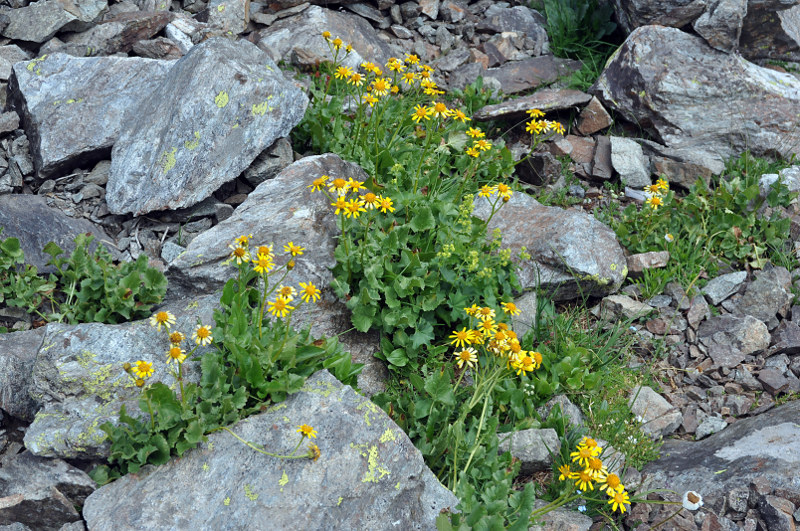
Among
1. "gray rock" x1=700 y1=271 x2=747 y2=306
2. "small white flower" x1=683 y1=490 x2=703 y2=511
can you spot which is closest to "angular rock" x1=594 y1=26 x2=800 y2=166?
"gray rock" x1=700 y1=271 x2=747 y2=306

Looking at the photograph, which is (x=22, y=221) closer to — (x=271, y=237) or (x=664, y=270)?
(x=271, y=237)

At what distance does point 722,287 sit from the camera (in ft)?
17.6

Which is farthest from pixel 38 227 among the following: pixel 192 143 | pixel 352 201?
pixel 352 201

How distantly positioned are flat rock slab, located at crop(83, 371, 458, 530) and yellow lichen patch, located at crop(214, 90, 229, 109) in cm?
262

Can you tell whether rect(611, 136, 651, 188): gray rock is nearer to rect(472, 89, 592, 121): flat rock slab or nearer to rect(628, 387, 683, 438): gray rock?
rect(472, 89, 592, 121): flat rock slab

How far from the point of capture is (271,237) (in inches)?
189

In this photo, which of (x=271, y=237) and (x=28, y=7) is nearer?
(x=271, y=237)

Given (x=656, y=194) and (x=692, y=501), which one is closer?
(x=692, y=501)

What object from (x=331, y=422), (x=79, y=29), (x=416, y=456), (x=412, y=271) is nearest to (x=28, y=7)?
(x=79, y=29)

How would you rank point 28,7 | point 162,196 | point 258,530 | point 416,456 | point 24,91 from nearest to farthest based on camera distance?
point 258,530 → point 416,456 → point 162,196 → point 24,91 → point 28,7

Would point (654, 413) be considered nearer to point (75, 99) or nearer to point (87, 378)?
point (87, 378)

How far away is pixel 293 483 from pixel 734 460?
2.51 meters

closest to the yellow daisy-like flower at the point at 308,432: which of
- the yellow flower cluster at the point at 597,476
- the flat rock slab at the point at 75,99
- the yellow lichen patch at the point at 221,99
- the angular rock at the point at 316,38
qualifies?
the yellow flower cluster at the point at 597,476

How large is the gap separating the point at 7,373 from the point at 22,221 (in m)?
1.33
